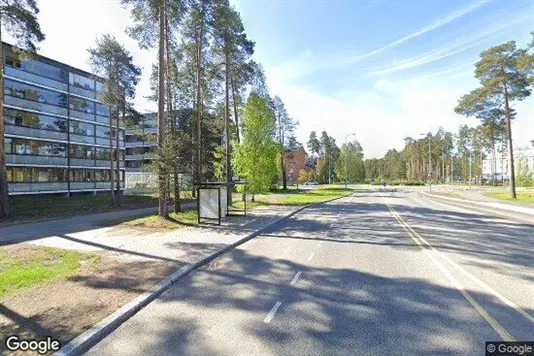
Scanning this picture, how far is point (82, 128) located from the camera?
4350 centimetres

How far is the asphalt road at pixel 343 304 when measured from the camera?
15.6 ft

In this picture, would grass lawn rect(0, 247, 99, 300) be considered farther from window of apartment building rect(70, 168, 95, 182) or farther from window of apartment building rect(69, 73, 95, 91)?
window of apartment building rect(69, 73, 95, 91)

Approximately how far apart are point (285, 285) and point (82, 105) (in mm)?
43767

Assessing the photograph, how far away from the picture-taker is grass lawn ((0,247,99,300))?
7.48 m

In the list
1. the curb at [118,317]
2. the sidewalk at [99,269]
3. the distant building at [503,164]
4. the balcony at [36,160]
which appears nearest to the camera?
the curb at [118,317]

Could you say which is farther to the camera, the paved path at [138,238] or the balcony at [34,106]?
the balcony at [34,106]

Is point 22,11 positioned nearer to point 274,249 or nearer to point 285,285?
point 274,249

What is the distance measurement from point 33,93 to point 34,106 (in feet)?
4.38

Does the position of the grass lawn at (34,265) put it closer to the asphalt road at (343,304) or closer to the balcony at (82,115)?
the asphalt road at (343,304)

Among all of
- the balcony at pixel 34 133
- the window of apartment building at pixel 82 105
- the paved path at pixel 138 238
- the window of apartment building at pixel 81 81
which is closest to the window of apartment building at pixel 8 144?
the balcony at pixel 34 133

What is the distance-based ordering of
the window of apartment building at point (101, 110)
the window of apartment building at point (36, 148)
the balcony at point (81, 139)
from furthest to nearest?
the window of apartment building at point (101, 110) → the balcony at point (81, 139) → the window of apartment building at point (36, 148)

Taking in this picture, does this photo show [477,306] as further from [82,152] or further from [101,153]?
[101,153]

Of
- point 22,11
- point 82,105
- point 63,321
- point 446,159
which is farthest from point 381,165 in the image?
point 63,321

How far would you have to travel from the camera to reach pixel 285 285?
7461 mm
